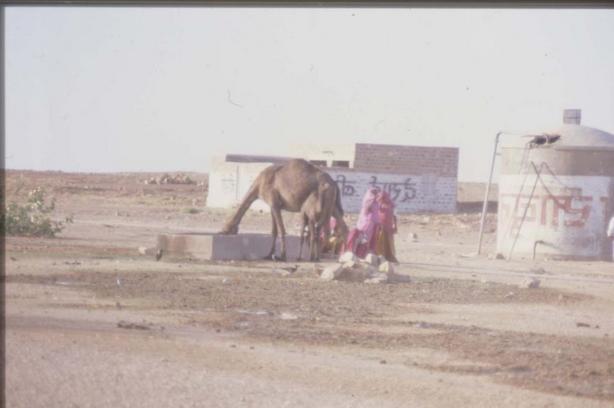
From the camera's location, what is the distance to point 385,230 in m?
20.7

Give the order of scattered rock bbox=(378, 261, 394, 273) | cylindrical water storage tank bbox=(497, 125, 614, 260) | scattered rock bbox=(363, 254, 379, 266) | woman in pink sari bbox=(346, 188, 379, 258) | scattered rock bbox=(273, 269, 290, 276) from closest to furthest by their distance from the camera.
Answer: scattered rock bbox=(378, 261, 394, 273) < scattered rock bbox=(273, 269, 290, 276) < scattered rock bbox=(363, 254, 379, 266) < woman in pink sari bbox=(346, 188, 379, 258) < cylindrical water storage tank bbox=(497, 125, 614, 260)

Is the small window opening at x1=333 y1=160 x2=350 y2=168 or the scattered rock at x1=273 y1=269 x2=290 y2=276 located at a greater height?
the small window opening at x1=333 y1=160 x2=350 y2=168

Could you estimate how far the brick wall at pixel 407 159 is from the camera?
43406mm

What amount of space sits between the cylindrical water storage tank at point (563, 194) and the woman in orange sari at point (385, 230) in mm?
5525

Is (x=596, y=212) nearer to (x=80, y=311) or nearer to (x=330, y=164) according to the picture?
(x=80, y=311)

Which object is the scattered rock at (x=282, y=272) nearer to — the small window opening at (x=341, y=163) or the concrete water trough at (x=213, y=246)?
the concrete water trough at (x=213, y=246)

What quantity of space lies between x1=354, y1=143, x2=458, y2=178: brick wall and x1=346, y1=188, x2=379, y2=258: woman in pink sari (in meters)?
22.4

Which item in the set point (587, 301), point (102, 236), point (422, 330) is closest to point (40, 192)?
point (102, 236)

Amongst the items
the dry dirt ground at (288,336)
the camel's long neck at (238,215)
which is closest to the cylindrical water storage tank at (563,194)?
the dry dirt ground at (288,336)

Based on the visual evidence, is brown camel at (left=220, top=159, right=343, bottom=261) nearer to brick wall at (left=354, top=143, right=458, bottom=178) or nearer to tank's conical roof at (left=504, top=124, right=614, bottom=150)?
tank's conical roof at (left=504, top=124, right=614, bottom=150)

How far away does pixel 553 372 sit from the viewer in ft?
32.0

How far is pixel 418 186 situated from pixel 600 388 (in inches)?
1313

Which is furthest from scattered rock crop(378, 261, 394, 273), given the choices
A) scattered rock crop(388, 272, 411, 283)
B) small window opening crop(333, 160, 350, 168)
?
small window opening crop(333, 160, 350, 168)

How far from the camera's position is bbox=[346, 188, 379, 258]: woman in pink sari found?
20469 mm
